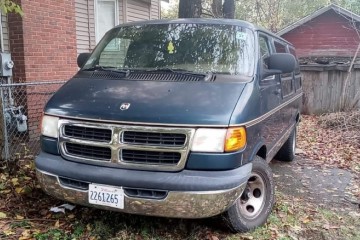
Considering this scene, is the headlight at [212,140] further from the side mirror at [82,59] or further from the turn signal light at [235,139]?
the side mirror at [82,59]

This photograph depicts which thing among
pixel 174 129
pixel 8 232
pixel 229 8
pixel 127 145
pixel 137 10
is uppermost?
pixel 229 8

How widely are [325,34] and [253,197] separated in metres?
17.9

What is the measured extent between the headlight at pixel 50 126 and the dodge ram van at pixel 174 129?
0.02m

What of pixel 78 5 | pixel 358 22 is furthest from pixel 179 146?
pixel 358 22

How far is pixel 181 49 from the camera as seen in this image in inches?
152

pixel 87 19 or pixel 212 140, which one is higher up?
pixel 87 19

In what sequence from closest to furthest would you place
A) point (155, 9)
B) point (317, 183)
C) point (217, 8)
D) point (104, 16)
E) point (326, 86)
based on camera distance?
point (317, 183) → point (104, 16) → point (155, 9) → point (326, 86) → point (217, 8)

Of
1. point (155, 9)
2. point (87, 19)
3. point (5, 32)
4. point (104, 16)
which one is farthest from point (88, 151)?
point (155, 9)

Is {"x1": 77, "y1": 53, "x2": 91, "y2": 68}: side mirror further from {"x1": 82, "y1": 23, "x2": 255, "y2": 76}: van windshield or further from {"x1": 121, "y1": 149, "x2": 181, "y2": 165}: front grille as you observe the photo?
{"x1": 121, "y1": 149, "x2": 181, "y2": 165}: front grille

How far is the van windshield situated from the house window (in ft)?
17.3

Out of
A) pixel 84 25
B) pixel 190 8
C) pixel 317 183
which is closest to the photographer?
pixel 317 183

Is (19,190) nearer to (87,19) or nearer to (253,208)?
(253,208)

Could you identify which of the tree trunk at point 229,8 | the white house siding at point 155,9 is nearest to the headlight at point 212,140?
the white house siding at point 155,9

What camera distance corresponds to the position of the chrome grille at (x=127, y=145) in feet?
9.39
